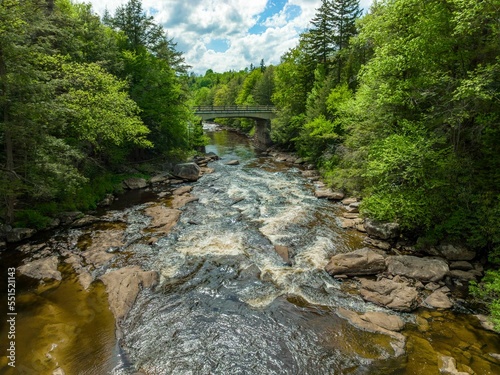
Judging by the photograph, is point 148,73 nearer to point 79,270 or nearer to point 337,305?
point 79,270

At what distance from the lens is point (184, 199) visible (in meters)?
19.0

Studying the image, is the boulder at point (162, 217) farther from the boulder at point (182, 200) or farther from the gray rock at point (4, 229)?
the gray rock at point (4, 229)

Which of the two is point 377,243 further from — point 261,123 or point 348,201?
point 261,123

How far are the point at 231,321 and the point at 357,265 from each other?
215 inches

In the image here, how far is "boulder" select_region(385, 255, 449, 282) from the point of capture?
10308 millimetres

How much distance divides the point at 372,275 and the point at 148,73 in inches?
932

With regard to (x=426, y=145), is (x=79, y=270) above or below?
below

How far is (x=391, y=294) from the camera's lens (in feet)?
31.1

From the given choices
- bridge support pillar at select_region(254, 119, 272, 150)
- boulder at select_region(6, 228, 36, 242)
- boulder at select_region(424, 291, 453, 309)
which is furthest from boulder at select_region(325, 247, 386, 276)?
bridge support pillar at select_region(254, 119, 272, 150)

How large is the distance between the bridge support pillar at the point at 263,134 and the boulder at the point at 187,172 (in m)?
18.9

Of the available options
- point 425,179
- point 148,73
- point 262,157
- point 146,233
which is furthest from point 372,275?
point 262,157

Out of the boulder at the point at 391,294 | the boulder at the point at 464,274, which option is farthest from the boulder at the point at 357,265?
the boulder at the point at 464,274

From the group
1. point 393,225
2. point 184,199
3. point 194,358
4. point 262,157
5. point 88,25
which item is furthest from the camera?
point 262,157

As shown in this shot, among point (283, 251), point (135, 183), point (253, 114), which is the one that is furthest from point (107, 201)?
point (253, 114)
